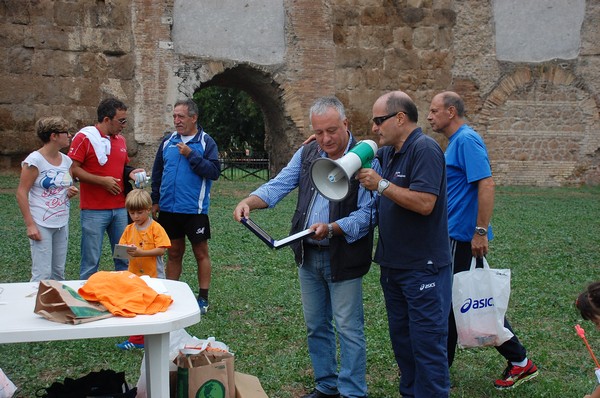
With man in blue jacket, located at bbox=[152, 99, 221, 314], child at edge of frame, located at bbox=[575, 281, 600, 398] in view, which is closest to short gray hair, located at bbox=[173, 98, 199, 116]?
man in blue jacket, located at bbox=[152, 99, 221, 314]

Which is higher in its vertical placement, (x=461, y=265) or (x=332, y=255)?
(x=332, y=255)

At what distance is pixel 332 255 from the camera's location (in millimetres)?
4082

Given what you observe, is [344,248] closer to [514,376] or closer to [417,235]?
[417,235]

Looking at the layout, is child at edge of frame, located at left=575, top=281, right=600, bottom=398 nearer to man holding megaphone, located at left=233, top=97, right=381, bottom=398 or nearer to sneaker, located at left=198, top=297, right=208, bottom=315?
man holding megaphone, located at left=233, top=97, right=381, bottom=398

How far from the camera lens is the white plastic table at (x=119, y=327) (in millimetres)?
2885

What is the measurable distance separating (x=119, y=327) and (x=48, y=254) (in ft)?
8.67

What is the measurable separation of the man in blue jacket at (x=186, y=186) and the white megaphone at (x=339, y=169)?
239 cm

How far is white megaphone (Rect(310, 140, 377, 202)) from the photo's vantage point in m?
3.57

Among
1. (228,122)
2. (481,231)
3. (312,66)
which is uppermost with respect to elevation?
(312,66)

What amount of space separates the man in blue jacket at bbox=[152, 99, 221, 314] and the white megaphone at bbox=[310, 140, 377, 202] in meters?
2.39

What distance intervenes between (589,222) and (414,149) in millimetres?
10050

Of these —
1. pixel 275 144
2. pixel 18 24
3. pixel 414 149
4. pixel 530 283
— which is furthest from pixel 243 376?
pixel 275 144

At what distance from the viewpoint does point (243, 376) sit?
3.99 m

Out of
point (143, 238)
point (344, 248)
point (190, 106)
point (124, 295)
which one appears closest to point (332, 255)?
point (344, 248)
